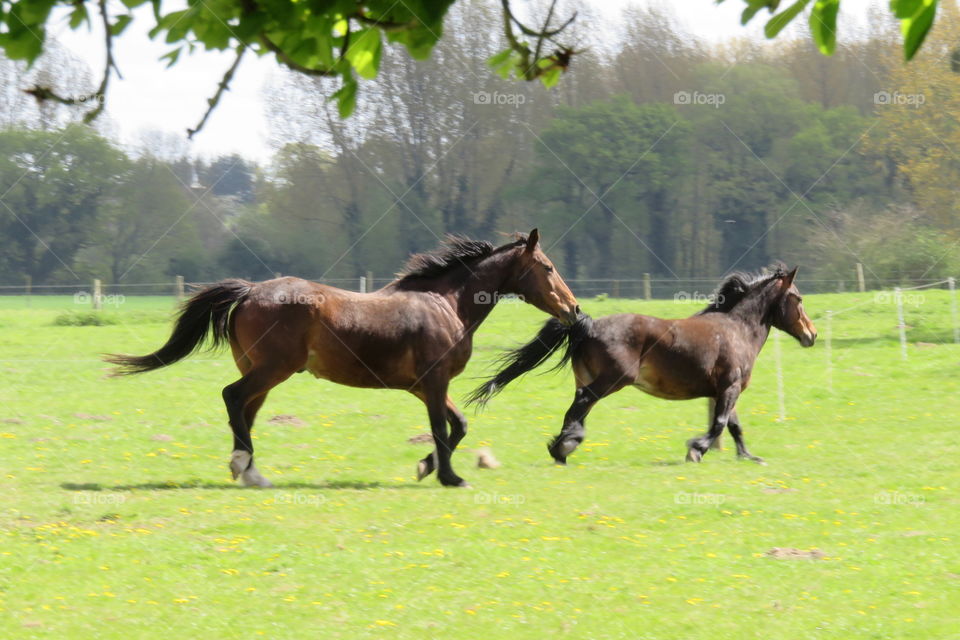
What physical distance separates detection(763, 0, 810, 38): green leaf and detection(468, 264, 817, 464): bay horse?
658 cm

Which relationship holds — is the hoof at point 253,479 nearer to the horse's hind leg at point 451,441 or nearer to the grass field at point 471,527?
the grass field at point 471,527

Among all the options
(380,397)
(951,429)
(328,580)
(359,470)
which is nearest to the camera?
(328,580)

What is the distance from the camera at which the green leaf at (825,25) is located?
3256mm

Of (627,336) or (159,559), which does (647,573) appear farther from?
(627,336)

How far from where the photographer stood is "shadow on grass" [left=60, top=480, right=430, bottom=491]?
875 centimetres

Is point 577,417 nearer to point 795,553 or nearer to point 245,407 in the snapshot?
point 245,407

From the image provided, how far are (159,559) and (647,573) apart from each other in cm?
279

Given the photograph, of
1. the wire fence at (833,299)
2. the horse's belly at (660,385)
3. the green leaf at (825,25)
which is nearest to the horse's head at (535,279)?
the horse's belly at (660,385)

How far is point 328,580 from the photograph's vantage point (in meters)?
6.14

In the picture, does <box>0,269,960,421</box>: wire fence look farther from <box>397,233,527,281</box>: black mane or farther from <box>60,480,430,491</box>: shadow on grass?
<box>60,480,430,491</box>: shadow on grass

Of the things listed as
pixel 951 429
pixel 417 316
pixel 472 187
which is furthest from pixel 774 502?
pixel 472 187

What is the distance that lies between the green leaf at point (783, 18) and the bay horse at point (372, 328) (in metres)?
5.68

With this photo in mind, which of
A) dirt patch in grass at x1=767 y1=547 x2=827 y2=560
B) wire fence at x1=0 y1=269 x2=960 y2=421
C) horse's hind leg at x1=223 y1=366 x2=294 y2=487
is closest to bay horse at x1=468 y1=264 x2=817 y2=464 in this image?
horse's hind leg at x1=223 y1=366 x2=294 y2=487

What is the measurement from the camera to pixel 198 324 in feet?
30.2
